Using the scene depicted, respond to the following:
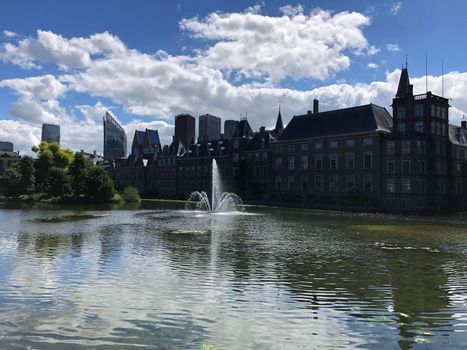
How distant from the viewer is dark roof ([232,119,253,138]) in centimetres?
10446

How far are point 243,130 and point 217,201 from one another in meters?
27.8

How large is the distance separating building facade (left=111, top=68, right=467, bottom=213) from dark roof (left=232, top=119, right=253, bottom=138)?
282 cm

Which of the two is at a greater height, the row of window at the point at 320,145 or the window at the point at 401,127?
the window at the point at 401,127

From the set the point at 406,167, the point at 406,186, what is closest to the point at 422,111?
the point at 406,167

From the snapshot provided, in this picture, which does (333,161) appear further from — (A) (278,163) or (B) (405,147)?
(B) (405,147)

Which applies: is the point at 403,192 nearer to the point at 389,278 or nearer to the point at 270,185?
the point at 270,185

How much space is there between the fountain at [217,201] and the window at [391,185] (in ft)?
78.8

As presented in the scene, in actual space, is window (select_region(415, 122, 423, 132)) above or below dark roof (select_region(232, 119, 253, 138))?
below

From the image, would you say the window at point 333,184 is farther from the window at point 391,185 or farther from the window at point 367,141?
the window at point 391,185

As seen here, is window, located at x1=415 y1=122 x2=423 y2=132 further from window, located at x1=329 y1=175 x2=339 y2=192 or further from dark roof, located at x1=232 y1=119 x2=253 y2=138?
dark roof, located at x1=232 y1=119 x2=253 y2=138

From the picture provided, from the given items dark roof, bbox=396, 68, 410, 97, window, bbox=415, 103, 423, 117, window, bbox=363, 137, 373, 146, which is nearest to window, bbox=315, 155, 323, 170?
window, bbox=363, 137, 373, 146

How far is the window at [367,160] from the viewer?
75.1 meters

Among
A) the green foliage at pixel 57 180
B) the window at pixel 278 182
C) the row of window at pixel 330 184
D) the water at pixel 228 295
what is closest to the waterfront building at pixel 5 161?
the green foliage at pixel 57 180

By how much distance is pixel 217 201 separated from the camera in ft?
270
